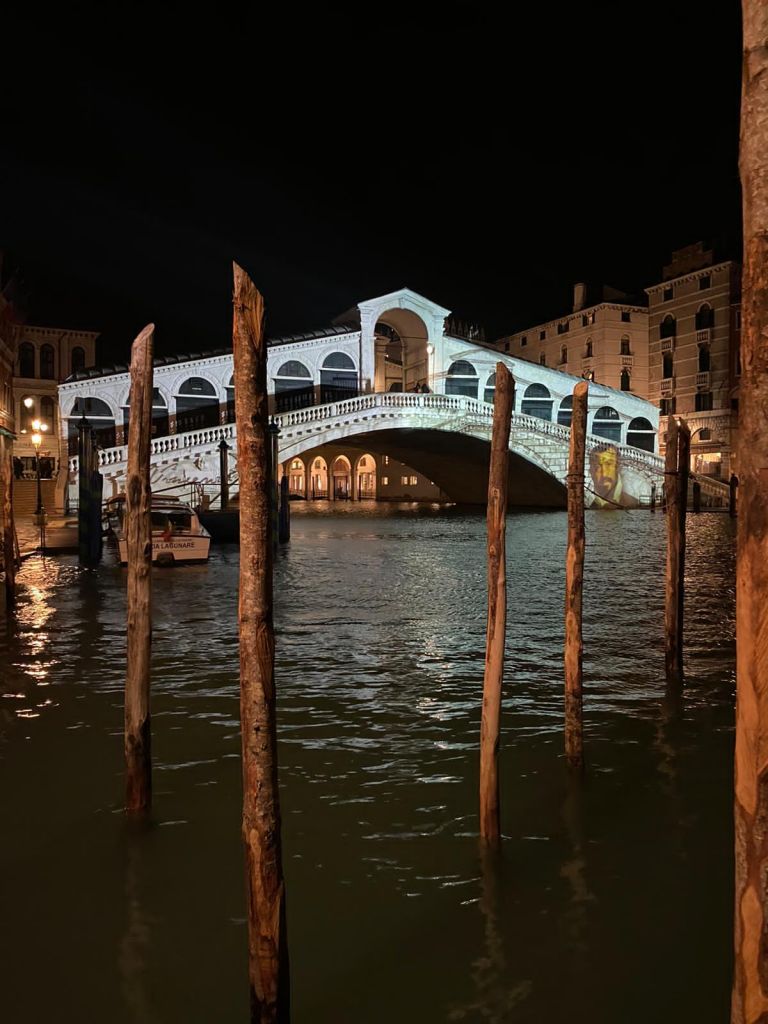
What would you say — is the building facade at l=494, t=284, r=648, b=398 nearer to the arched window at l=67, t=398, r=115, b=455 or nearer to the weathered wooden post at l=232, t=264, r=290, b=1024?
the arched window at l=67, t=398, r=115, b=455

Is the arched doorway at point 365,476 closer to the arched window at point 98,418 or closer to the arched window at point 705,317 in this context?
the arched window at point 705,317

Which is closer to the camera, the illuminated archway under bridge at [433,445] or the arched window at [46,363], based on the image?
the illuminated archway under bridge at [433,445]

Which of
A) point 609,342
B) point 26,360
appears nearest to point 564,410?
point 609,342

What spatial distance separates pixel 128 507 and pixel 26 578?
33.4 ft

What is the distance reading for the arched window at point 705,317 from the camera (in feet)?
119

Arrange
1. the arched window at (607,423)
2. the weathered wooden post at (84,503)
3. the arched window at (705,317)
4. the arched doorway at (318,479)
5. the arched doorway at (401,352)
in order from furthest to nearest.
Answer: the arched doorway at (318,479) < the arched window at (607,423) < the arched doorway at (401,352) < the arched window at (705,317) < the weathered wooden post at (84,503)

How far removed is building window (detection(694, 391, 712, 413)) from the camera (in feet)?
121

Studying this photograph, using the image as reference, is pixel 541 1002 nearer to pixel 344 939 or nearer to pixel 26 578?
pixel 344 939

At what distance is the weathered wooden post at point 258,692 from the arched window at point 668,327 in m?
39.9

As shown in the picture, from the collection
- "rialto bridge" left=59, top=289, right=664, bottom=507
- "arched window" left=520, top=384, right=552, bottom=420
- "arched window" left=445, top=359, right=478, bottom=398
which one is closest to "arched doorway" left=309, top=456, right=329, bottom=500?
"rialto bridge" left=59, top=289, right=664, bottom=507

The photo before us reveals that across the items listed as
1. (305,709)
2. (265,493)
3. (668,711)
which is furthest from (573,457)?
(265,493)

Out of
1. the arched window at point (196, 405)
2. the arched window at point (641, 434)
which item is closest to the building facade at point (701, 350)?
the arched window at point (641, 434)

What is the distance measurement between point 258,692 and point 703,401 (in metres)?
38.2

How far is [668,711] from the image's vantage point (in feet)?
20.3
